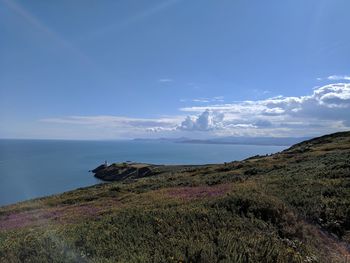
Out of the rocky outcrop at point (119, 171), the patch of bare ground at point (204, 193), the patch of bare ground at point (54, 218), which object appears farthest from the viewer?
the rocky outcrop at point (119, 171)

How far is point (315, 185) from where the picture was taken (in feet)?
59.2

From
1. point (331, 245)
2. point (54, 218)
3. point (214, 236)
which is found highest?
point (214, 236)

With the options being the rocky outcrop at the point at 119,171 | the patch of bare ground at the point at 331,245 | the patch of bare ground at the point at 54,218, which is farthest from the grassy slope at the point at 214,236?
the rocky outcrop at the point at 119,171

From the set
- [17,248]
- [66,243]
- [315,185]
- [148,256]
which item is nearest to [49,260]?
[66,243]

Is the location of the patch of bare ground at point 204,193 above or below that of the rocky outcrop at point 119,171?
above

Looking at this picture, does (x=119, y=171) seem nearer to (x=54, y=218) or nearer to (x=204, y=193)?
(x=54, y=218)

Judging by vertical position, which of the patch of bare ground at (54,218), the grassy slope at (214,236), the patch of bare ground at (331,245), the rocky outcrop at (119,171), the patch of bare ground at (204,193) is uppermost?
the grassy slope at (214,236)

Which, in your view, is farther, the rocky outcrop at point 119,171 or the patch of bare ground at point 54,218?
the rocky outcrop at point 119,171

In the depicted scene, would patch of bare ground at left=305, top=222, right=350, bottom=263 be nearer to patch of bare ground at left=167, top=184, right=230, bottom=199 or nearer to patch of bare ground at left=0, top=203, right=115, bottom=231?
patch of bare ground at left=167, top=184, right=230, bottom=199

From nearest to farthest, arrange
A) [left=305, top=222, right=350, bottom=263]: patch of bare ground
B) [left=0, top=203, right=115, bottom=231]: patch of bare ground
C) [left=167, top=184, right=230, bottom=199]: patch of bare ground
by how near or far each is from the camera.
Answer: [left=305, top=222, right=350, bottom=263]: patch of bare ground, [left=0, top=203, right=115, bottom=231]: patch of bare ground, [left=167, top=184, right=230, bottom=199]: patch of bare ground

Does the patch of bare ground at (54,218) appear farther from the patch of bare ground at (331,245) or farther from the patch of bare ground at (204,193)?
the patch of bare ground at (331,245)

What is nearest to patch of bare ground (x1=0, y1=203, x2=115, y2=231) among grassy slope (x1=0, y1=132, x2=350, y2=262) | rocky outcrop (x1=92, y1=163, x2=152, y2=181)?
grassy slope (x1=0, y1=132, x2=350, y2=262)

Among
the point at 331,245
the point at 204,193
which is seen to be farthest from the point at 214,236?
the point at 204,193

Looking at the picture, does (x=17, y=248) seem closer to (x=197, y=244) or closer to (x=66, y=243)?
(x=66, y=243)
